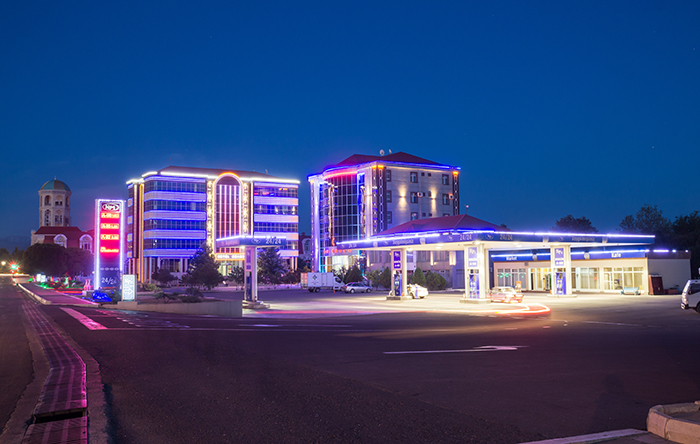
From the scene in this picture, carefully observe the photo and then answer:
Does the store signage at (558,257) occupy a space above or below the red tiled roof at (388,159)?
below

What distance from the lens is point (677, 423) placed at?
573 centimetres

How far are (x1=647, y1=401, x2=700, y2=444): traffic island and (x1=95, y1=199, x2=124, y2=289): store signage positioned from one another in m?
41.5

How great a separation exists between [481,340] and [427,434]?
397 inches

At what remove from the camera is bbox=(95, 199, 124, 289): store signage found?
136ft

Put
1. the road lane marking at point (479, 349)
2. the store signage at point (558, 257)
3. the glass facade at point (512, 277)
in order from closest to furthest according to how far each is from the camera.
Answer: the road lane marking at point (479, 349) < the store signage at point (558, 257) < the glass facade at point (512, 277)

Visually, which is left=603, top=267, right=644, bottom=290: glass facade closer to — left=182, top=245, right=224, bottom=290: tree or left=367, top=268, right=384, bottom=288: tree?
left=367, top=268, right=384, bottom=288: tree

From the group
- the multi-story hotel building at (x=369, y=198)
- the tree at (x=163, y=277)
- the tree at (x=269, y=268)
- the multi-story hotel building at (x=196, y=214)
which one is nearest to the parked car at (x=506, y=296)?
the tree at (x=269, y=268)

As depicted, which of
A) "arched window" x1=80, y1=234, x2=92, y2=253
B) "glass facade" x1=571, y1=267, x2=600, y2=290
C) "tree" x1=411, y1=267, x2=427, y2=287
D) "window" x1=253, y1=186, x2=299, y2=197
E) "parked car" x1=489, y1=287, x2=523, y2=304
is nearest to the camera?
"parked car" x1=489, y1=287, x2=523, y2=304

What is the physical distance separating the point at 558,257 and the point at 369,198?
158 feet

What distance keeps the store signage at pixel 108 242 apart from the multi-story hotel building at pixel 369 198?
53.0 meters

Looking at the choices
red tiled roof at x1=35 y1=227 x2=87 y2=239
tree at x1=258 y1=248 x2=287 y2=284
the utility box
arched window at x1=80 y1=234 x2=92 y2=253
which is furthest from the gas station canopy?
red tiled roof at x1=35 y1=227 x2=87 y2=239

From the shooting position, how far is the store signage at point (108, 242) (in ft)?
136

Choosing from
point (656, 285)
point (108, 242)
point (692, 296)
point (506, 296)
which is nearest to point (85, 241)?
point (108, 242)

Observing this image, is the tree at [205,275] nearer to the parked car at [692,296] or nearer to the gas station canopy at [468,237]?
the gas station canopy at [468,237]
